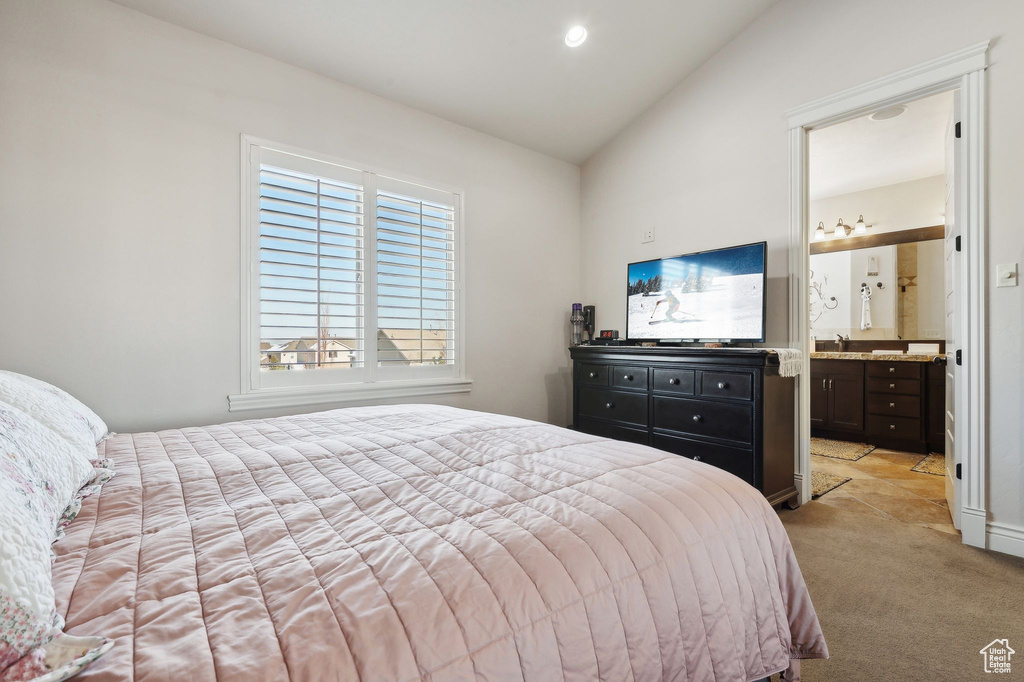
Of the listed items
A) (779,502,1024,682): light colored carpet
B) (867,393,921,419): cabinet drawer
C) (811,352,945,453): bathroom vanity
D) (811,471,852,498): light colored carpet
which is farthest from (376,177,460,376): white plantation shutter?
(867,393,921,419): cabinet drawer

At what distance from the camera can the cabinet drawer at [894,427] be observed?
4.13 meters

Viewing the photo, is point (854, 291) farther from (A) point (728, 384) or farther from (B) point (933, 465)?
(A) point (728, 384)

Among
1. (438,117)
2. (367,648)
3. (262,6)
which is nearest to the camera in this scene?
(367,648)

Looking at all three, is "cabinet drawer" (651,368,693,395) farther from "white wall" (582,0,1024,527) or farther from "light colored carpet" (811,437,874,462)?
"light colored carpet" (811,437,874,462)

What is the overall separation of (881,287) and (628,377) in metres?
3.58

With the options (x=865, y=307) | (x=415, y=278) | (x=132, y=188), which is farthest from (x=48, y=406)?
(x=865, y=307)

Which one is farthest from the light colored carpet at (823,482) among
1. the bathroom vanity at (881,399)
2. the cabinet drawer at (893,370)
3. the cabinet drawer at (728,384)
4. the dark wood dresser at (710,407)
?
the cabinet drawer at (893,370)

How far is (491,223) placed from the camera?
3.66 meters

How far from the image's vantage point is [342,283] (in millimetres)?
2867

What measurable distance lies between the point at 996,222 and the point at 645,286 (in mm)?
1781

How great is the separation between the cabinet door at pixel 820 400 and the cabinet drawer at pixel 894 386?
0.38m

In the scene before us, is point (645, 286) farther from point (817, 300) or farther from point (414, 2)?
point (817, 300)

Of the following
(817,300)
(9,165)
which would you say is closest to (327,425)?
(9,165)

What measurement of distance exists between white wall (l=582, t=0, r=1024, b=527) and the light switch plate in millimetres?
26
